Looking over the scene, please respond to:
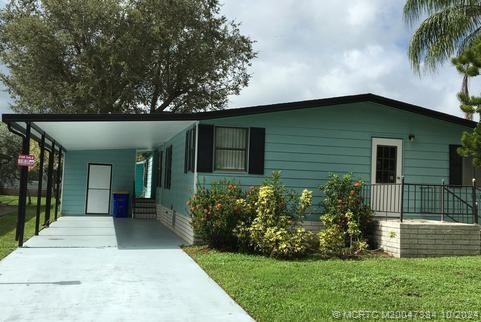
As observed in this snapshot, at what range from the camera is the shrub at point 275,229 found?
9.50 m

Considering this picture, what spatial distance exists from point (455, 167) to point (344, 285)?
22.2ft

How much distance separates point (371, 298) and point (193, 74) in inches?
791

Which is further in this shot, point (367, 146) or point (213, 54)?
point (213, 54)

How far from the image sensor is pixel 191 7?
79.9ft

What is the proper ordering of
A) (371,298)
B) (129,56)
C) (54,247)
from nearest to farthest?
(371,298) → (54,247) → (129,56)

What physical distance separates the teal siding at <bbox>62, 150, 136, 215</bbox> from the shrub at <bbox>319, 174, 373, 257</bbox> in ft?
38.5

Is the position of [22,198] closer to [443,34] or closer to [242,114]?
[242,114]

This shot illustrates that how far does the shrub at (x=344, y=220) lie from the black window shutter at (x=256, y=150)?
1500mm

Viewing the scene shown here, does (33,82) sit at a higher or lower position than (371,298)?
higher

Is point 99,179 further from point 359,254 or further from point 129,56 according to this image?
point 359,254

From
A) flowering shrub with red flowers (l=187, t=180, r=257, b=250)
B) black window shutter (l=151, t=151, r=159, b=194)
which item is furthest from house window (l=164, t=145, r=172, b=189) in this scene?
flowering shrub with red flowers (l=187, t=180, r=257, b=250)

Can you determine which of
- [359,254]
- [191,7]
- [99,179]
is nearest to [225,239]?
[359,254]

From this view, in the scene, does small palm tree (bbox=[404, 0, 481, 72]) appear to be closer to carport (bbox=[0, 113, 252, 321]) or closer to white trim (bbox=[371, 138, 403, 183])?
white trim (bbox=[371, 138, 403, 183])

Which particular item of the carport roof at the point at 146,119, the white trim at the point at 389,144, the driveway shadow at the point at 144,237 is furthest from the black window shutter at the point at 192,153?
the white trim at the point at 389,144
